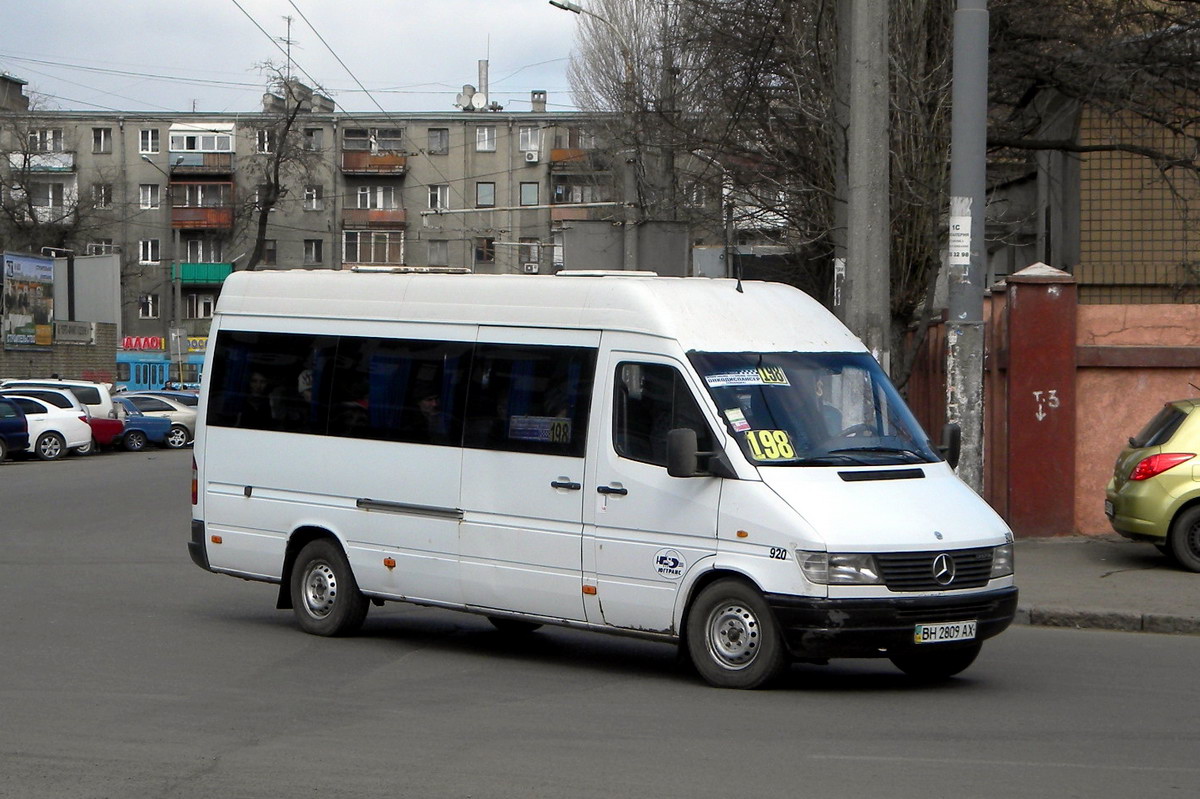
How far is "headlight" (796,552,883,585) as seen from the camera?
8.08m

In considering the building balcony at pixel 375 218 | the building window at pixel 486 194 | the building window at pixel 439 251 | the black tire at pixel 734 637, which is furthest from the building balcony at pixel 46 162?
the black tire at pixel 734 637

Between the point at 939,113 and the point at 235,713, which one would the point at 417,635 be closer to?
the point at 235,713

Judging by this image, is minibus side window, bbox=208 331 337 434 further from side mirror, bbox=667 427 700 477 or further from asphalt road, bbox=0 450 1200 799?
side mirror, bbox=667 427 700 477

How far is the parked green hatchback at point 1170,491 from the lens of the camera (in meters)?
13.6

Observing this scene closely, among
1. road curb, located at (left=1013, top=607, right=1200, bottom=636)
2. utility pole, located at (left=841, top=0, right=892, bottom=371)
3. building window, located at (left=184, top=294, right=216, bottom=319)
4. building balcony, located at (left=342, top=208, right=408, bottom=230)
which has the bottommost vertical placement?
road curb, located at (left=1013, top=607, right=1200, bottom=636)

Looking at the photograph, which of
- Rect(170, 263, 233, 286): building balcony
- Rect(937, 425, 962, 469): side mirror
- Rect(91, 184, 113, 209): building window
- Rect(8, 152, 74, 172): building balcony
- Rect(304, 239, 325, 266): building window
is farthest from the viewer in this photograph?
Rect(170, 263, 233, 286): building balcony

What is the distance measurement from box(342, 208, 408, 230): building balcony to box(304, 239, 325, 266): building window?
174cm

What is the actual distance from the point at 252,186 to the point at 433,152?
10182 mm

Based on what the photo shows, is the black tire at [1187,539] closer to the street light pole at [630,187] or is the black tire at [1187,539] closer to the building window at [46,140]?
the street light pole at [630,187]

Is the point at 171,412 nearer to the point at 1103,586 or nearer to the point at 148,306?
the point at 1103,586

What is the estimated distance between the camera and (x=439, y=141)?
77.0 meters

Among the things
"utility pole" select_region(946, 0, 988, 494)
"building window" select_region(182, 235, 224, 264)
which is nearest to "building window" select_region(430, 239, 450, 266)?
"building window" select_region(182, 235, 224, 264)

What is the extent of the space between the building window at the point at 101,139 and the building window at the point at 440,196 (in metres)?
17.8

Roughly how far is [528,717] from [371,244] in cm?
6948
